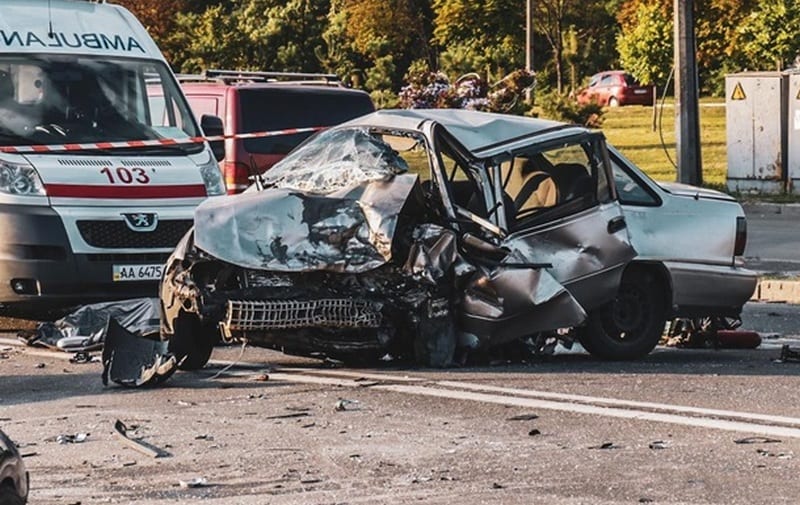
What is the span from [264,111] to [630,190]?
22.9ft

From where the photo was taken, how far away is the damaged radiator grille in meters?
10.8

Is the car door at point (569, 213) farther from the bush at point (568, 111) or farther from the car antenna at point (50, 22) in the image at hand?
the bush at point (568, 111)

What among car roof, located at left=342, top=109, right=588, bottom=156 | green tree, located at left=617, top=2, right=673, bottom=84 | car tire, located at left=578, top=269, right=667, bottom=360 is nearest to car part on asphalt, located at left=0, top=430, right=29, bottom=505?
car roof, located at left=342, top=109, right=588, bottom=156

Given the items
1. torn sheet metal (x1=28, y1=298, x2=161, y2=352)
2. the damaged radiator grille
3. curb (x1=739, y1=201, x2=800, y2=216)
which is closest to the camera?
the damaged radiator grille

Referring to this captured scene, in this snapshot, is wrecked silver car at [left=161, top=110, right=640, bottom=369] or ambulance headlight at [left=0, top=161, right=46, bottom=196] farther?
ambulance headlight at [left=0, top=161, right=46, bottom=196]

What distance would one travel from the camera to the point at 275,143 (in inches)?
709

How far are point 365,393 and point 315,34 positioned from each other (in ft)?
165

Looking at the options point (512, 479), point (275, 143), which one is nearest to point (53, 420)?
point (512, 479)

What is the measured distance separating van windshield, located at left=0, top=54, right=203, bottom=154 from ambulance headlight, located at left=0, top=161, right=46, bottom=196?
0.43m

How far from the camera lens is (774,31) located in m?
48.6

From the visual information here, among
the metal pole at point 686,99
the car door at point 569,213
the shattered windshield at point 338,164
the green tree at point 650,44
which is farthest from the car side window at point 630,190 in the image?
the green tree at point 650,44

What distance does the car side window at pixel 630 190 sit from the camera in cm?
1202

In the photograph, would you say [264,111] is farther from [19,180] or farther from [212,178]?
[19,180]

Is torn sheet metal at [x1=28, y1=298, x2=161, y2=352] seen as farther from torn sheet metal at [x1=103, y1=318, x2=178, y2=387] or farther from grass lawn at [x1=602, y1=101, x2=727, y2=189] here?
grass lawn at [x1=602, y1=101, x2=727, y2=189]
